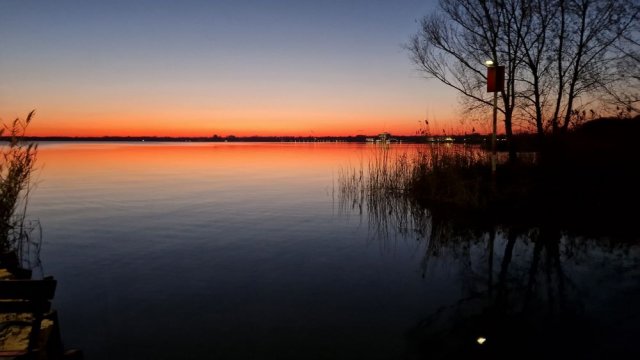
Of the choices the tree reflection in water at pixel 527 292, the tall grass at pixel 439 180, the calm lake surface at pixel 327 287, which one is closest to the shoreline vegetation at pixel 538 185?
the tall grass at pixel 439 180

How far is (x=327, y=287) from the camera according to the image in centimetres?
761

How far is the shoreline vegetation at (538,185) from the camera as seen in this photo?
12.8 m

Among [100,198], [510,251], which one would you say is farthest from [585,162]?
→ [100,198]

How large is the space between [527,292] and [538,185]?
912 centimetres

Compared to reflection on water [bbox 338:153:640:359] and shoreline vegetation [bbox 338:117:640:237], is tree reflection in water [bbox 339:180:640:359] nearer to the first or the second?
reflection on water [bbox 338:153:640:359]

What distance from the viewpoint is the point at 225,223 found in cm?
1369

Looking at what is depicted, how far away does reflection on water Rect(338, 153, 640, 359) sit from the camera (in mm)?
5113

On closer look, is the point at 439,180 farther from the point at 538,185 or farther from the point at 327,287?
the point at 327,287

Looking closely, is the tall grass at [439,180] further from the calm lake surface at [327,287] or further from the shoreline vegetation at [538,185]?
the calm lake surface at [327,287]

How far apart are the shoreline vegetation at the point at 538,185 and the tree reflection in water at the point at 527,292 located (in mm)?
1311

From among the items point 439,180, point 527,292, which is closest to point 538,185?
point 439,180

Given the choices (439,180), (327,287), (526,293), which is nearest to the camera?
(526,293)

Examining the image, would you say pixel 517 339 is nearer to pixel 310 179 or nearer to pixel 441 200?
pixel 441 200

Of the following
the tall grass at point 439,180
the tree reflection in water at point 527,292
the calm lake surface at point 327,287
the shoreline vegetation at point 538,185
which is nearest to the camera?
the tree reflection in water at point 527,292
